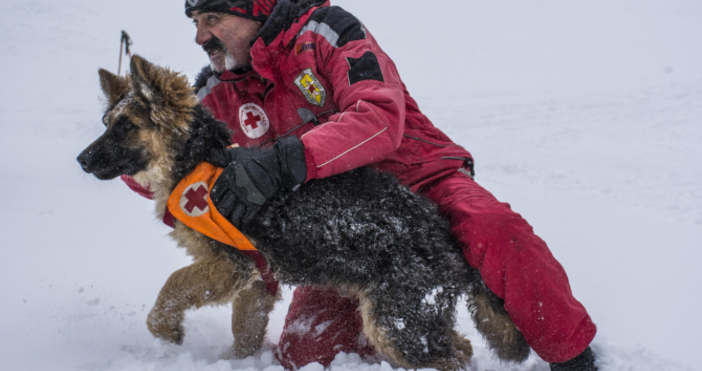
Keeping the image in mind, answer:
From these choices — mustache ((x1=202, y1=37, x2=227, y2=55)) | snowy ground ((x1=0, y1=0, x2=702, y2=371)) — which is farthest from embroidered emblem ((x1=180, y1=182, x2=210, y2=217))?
mustache ((x1=202, y1=37, x2=227, y2=55))

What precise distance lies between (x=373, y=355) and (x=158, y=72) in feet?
7.80

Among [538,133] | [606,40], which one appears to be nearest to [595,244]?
[538,133]

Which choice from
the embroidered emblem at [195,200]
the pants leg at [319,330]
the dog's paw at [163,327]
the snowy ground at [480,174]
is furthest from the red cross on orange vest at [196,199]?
the pants leg at [319,330]

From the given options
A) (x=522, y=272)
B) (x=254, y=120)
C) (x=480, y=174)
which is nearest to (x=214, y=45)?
(x=254, y=120)

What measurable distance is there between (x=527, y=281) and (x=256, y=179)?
168 cm

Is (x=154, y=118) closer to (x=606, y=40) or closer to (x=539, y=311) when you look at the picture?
(x=539, y=311)

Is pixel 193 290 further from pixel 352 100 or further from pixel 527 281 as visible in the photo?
pixel 527 281

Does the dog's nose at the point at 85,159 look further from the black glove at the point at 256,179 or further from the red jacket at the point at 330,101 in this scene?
the red jacket at the point at 330,101

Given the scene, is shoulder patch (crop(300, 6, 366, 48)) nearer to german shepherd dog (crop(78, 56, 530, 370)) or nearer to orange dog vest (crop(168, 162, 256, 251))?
german shepherd dog (crop(78, 56, 530, 370))

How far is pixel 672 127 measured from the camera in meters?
11.2

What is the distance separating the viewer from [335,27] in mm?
3344

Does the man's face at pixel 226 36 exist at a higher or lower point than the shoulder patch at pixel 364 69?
higher

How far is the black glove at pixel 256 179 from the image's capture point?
280 cm

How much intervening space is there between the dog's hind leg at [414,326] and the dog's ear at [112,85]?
205cm
